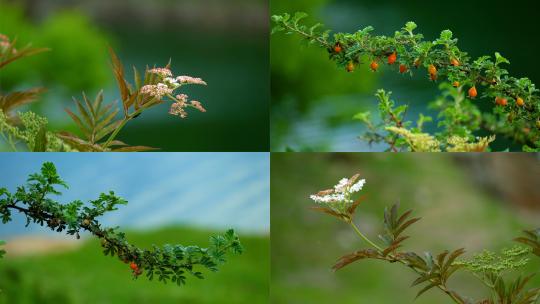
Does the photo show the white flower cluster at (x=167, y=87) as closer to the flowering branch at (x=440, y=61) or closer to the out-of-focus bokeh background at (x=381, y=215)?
the flowering branch at (x=440, y=61)

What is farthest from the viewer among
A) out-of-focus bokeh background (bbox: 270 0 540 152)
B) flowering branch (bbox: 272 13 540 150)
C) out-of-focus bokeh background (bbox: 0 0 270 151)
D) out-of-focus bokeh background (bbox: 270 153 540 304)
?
out-of-focus bokeh background (bbox: 0 0 270 151)

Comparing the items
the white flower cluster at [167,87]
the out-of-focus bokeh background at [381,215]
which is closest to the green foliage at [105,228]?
the white flower cluster at [167,87]

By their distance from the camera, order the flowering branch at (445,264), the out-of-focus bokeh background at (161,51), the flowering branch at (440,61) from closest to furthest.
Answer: the flowering branch at (445,264), the flowering branch at (440,61), the out-of-focus bokeh background at (161,51)

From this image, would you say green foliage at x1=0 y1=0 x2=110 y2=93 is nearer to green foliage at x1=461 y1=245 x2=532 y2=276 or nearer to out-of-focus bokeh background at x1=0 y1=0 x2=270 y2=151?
out-of-focus bokeh background at x1=0 y1=0 x2=270 y2=151

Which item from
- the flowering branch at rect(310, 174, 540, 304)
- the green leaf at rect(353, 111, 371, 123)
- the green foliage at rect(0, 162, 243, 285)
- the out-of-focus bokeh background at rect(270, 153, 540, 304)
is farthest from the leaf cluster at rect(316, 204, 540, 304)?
the out-of-focus bokeh background at rect(270, 153, 540, 304)

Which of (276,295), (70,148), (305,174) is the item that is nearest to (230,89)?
(305,174)

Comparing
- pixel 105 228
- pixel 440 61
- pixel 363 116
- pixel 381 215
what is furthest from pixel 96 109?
pixel 381 215
